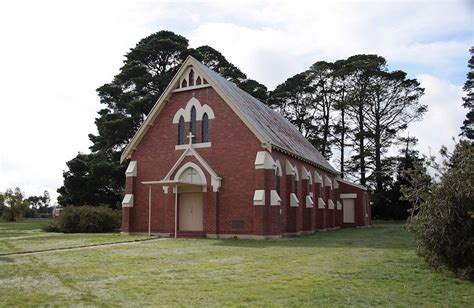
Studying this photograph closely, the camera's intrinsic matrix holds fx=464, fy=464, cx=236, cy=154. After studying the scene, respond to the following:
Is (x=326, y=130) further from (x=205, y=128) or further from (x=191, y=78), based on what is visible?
(x=205, y=128)

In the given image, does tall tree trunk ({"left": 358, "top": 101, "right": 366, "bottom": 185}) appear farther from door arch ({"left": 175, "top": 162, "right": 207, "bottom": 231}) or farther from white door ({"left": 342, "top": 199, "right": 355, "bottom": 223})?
door arch ({"left": 175, "top": 162, "right": 207, "bottom": 231})

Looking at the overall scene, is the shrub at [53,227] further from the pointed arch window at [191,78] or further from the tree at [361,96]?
the tree at [361,96]

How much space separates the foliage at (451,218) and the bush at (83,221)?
2490cm

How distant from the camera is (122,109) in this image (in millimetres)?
46156

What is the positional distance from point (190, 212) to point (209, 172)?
297cm

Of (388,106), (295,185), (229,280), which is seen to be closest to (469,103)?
(388,106)

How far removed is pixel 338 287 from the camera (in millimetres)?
9711

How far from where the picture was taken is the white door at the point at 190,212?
1065 inches

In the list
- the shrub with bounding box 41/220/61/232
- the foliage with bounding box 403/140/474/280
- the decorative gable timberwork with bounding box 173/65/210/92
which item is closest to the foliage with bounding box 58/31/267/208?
the shrub with bounding box 41/220/61/232

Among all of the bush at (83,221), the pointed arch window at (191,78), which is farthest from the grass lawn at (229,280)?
the bush at (83,221)

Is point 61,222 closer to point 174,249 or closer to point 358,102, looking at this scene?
point 174,249

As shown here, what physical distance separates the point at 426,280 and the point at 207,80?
62.8 feet

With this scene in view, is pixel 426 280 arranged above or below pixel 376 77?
below

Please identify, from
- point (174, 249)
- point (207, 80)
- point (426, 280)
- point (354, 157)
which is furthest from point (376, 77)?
point (426, 280)
